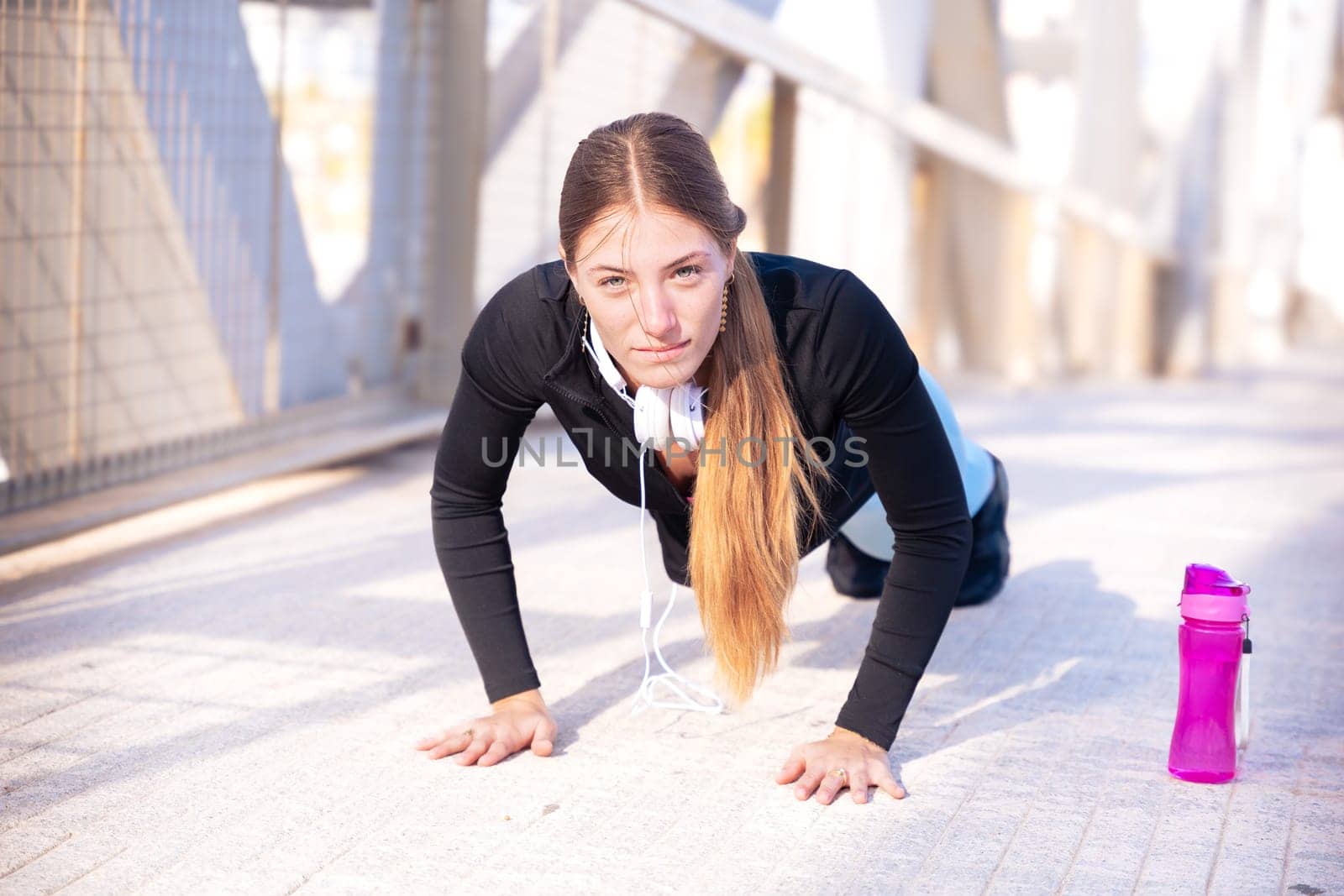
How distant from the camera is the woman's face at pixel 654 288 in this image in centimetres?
217

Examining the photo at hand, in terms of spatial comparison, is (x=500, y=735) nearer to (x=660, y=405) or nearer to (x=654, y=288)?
(x=660, y=405)

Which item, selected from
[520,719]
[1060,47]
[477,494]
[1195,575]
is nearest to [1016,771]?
[1195,575]

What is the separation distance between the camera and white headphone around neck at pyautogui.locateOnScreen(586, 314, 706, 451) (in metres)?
2.38

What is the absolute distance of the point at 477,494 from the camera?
253 cm

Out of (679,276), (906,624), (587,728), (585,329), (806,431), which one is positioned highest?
(679,276)

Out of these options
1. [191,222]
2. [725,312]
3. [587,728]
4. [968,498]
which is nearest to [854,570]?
[968,498]

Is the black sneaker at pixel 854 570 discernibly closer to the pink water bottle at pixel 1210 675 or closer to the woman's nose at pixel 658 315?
the pink water bottle at pixel 1210 675

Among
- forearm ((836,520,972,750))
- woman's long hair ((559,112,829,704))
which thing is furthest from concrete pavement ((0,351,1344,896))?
woman's long hair ((559,112,829,704))

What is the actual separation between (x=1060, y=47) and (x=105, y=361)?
24.6 feet

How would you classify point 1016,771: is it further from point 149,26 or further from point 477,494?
point 149,26

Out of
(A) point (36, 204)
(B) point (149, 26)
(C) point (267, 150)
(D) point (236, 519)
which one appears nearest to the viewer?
(A) point (36, 204)

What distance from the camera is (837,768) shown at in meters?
2.35

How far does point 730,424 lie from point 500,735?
2.14 feet

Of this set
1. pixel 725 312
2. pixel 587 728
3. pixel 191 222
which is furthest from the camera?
pixel 191 222
